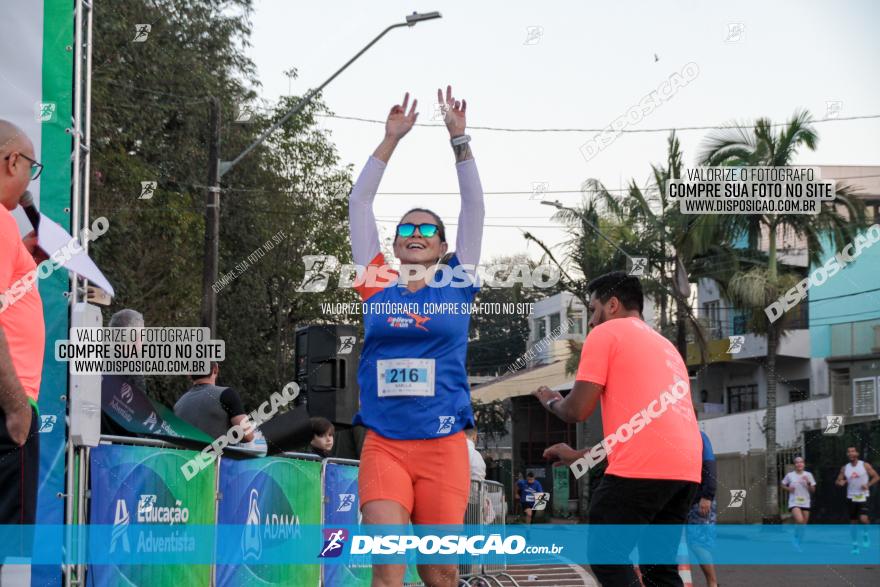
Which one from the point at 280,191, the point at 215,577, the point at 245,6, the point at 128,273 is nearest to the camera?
the point at 215,577

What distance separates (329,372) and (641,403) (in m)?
8.95

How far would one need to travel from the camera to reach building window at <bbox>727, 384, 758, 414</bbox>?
45906 millimetres

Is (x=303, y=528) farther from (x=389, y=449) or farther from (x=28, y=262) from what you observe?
(x=28, y=262)

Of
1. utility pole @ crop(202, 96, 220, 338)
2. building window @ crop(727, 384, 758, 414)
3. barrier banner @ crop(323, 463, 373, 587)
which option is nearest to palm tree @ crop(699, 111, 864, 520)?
building window @ crop(727, 384, 758, 414)

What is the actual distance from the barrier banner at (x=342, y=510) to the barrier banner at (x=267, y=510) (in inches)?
7.3

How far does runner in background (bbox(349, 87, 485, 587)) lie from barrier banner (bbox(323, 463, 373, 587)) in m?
4.43

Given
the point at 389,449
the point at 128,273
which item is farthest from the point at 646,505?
the point at 128,273

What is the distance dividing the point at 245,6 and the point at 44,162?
22.6m

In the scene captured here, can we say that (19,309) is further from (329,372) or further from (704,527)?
(329,372)

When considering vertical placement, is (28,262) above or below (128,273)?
below

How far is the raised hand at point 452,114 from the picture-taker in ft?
18.3

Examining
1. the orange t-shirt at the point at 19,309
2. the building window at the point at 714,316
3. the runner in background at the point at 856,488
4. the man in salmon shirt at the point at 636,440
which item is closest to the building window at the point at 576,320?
the building window at the point at 714,316

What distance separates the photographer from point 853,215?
34188 mm

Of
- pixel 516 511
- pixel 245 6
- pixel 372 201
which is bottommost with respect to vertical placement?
pixel 516 511
